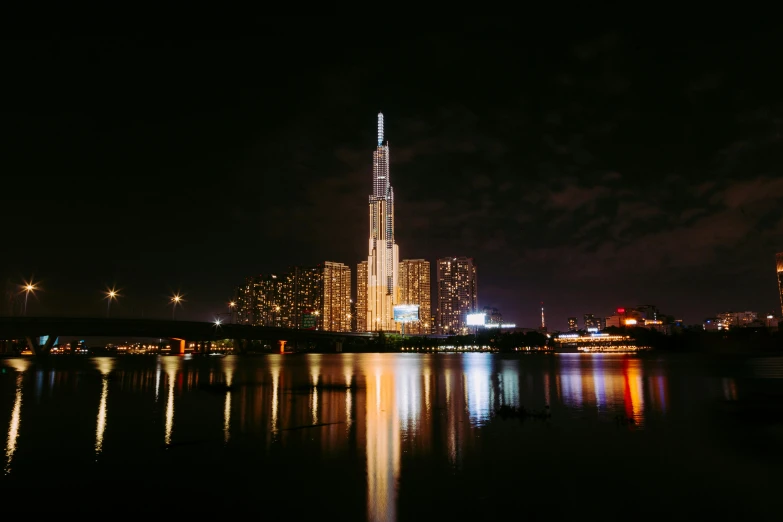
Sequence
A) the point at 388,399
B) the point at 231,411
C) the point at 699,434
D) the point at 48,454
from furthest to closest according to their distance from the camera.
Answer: the point at 388,399, the point at 231,411, the point at 699,434, the point at 48,454

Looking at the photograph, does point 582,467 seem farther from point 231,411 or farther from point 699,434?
point 231,411

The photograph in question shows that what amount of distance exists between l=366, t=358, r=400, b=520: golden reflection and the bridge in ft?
411

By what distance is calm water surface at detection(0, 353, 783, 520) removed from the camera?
13.9 m

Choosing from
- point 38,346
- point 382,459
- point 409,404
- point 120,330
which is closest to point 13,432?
point 382,459

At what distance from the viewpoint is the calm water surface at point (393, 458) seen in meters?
13.9

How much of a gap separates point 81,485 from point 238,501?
534cm

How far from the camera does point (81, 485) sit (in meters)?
15.4

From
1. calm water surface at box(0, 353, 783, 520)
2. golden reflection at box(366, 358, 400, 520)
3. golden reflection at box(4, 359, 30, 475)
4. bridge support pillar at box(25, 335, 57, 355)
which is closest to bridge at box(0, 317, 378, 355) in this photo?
Answer: bridge support pillar at box(25, 335, 57, 355)

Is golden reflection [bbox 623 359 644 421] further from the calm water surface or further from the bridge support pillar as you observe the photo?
the bridge support pillar

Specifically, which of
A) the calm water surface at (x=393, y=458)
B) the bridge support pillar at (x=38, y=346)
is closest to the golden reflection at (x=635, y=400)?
the calm water surface at (x=393, y=458)

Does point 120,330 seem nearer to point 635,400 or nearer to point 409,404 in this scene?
point 409,404

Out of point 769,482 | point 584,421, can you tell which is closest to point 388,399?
point 584,421

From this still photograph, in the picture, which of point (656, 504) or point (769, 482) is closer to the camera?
point (656, 504)

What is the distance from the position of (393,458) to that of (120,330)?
14953 centimetres
